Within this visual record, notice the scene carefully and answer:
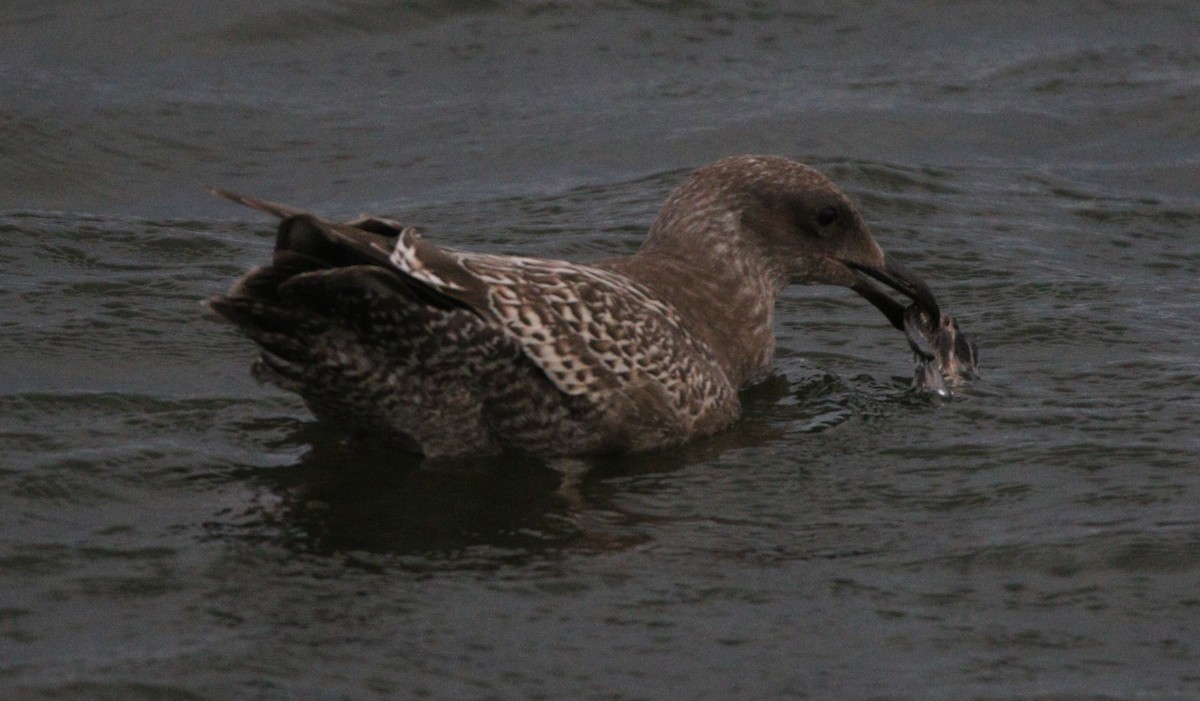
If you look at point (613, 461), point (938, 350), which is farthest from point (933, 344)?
point (613, 461)

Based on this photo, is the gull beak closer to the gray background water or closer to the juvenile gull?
the gray background water

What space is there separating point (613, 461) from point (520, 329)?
0.79 metres

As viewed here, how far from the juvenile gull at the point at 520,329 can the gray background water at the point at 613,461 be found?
208mm

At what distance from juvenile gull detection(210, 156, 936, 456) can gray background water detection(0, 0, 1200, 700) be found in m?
0.21

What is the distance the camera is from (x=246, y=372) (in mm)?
8211

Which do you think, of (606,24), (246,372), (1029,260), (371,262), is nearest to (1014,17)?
(606,24)

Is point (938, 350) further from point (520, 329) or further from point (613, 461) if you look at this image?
point (520, 329)

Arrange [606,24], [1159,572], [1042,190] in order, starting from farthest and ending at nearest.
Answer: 1. [606,24]
2. [1042,190]
3. [1159,572]

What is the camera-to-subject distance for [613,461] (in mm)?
7328

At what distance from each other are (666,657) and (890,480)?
1.87m

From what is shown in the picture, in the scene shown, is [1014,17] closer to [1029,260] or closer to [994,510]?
[1029,260]

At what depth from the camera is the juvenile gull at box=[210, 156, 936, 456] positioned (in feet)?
21.2

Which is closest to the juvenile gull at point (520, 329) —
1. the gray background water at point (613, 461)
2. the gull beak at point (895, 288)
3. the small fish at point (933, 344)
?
the gray background water at point (613, 461)

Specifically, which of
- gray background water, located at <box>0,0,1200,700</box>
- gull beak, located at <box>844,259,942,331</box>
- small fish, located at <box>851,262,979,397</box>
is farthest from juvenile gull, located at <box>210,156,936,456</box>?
small fish, located at <box>851,262,979,397</box>
